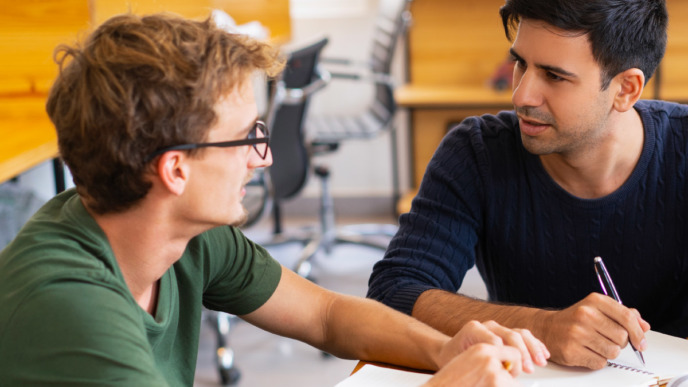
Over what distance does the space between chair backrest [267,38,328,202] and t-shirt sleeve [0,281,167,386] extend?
6.65ft

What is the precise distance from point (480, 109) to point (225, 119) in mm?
3000

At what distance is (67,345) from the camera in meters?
0.81

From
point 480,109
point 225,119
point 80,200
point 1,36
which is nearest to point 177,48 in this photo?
point 225,119

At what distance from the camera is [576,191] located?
139 cm

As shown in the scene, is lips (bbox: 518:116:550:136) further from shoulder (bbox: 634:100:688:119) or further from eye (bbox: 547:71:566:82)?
shoulder (bbox: 634:100:688:119)

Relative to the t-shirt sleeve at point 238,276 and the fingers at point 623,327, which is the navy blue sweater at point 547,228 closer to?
the t-shirt sleeve at point 238,276

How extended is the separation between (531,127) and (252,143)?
20.7 inches

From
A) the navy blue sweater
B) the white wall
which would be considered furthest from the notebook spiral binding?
the white wall

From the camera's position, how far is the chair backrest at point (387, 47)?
3.53 metres

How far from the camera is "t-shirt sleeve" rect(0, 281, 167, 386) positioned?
0.81 m

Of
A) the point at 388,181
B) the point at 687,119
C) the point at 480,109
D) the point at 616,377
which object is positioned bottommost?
the point at 388,181

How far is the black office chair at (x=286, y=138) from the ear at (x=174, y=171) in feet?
6.00

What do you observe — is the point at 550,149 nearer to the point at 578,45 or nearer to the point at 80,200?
the point at 578,45

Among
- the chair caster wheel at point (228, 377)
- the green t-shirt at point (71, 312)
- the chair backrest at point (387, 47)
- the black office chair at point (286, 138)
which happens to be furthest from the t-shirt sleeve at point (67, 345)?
the chair backrest at point (387, 47)
